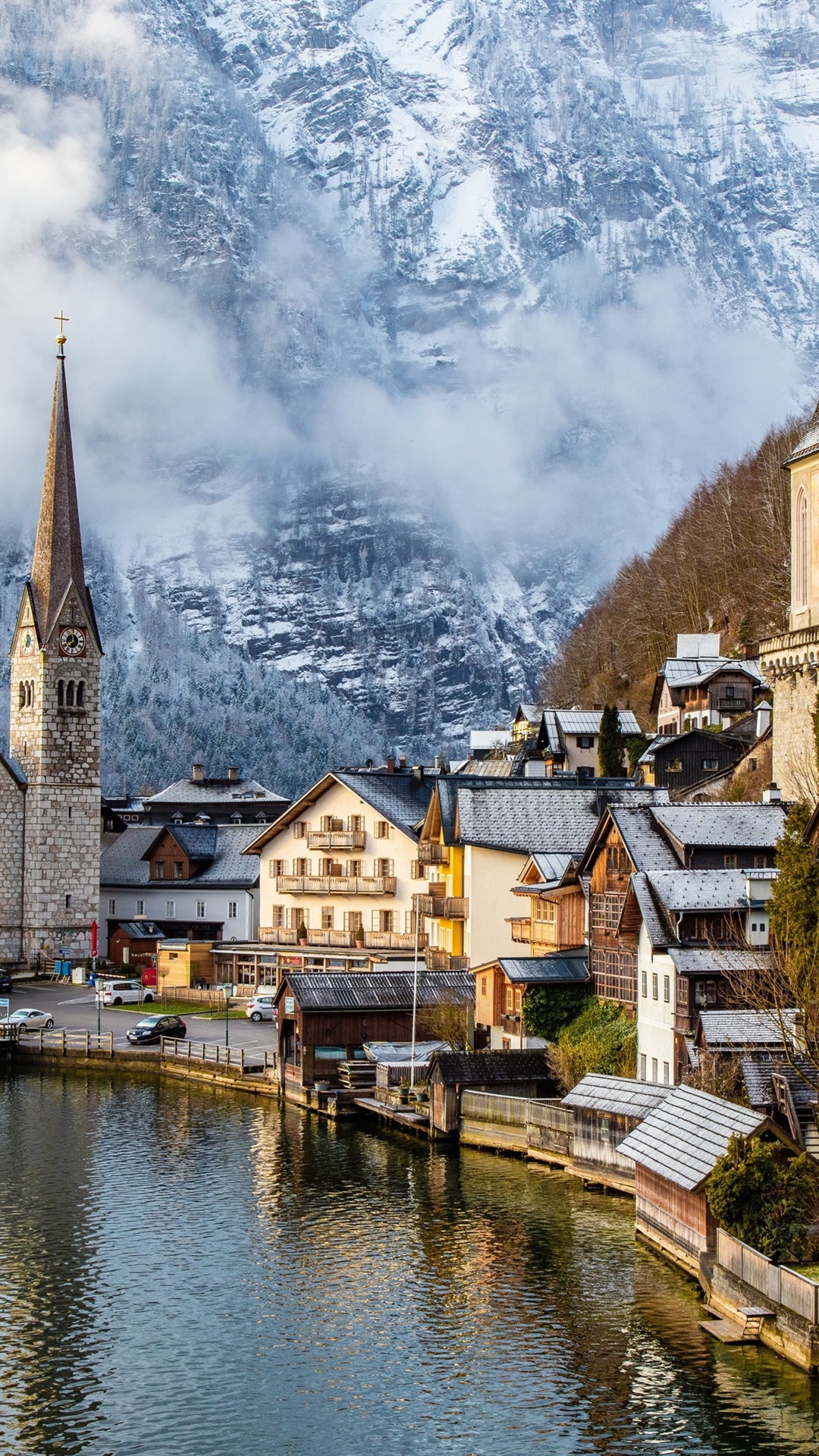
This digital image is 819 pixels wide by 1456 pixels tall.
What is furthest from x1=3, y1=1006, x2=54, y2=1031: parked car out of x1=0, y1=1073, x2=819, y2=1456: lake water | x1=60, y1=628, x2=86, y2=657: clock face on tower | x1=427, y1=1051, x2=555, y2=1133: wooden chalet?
x1=60, y1=628, x2=86, y2=657: clock face on tower

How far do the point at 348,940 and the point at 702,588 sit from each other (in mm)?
46234

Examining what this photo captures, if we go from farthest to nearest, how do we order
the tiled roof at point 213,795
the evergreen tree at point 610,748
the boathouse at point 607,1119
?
the tiled roof at point 213,795 → the evergreen tree at point 610,748 → the boathouse at point 607,1119

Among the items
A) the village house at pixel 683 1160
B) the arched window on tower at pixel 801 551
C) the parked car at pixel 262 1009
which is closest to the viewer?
the village house at pixel 683 1160

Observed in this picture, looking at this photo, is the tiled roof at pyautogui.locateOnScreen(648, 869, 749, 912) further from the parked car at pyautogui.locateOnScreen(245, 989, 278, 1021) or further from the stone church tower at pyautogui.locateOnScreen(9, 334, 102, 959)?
the stone church tower at pyautogui.locateOnScreen(9, 334, 102, 959)

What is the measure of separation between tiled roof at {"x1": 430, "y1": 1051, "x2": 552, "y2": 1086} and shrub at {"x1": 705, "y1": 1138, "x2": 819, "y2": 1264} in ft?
59.8

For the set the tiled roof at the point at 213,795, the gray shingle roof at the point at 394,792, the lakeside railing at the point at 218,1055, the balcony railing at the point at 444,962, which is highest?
the tiled roof at the point at 213,795

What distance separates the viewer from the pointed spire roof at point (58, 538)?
109 m

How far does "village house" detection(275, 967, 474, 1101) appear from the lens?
62.7 m

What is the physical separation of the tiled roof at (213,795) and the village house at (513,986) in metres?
68.6

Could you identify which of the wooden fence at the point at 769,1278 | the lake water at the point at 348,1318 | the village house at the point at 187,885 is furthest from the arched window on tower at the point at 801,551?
the village house at the point at 187,885

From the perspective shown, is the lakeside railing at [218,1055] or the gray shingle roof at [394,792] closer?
the lakeside railing at [218,1055]

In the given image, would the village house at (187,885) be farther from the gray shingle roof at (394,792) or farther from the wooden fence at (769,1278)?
the wooden fence at (769,1278)

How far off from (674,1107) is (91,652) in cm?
7266

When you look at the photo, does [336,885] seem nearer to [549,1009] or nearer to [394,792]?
[394,792]
